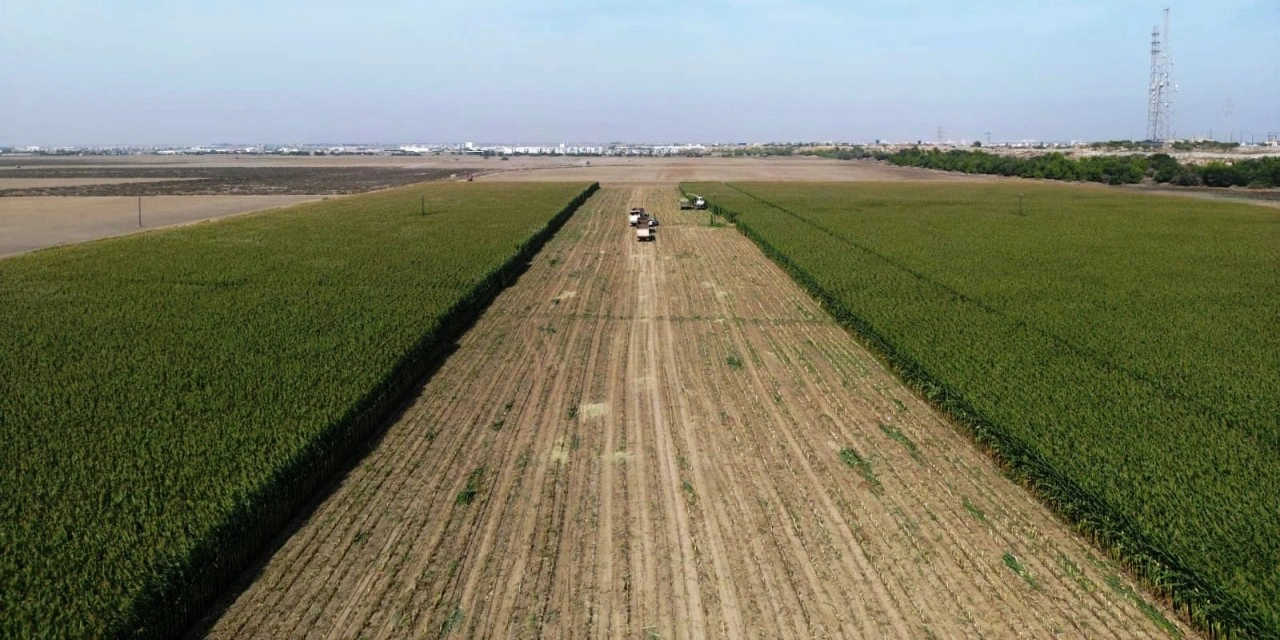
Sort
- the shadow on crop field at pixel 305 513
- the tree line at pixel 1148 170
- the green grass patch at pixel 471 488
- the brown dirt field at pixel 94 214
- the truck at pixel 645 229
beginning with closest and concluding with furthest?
the shadow on crop field at pixel 305 513, the green grass patch at pixel 471 488, the truck at pixel 645 229, the brown dirt field at pixel 94 214, the tree line at pixel 1148 170

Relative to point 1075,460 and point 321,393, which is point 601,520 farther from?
point 1075,460

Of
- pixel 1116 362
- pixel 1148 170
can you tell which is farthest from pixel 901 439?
pixel 1148 170

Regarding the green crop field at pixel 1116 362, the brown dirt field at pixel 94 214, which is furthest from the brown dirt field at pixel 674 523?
the brown dirt field at pixel 94 214

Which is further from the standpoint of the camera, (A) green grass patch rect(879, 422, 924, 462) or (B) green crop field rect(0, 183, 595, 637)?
(A) green grass patch rect(879, 422, 924, 462)

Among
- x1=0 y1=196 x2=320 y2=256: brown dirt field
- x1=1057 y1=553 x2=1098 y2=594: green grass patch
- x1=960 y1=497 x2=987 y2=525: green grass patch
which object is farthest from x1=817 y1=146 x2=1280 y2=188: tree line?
x1=1057 y1=553 x2=1098 y2=594: green grass patch

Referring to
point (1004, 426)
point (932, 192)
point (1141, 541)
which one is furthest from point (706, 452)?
point (932, 192)

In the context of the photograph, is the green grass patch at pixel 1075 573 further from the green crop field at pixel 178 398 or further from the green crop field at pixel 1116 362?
the green crop field at pixel 178 398

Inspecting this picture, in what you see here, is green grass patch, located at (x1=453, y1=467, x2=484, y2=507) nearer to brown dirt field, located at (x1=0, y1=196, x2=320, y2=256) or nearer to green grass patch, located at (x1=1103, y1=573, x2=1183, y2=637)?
green grass patch, located at (x1=1103, y1=573, x2=1183, y2=637)
